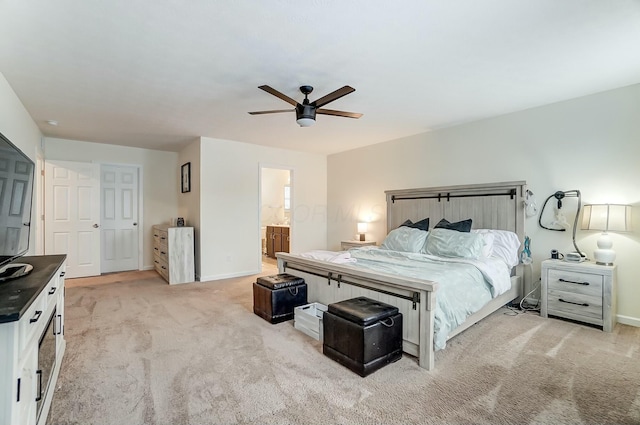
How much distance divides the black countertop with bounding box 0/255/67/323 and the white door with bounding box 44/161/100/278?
3.93m

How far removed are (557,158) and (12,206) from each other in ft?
17.0

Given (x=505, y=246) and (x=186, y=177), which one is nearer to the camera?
(x=505, y=246)

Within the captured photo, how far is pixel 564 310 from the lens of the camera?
3.35 m

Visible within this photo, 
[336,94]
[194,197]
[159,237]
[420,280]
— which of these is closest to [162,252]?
[159,237]

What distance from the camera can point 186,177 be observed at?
592 centimetres

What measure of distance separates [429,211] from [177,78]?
3843 mm

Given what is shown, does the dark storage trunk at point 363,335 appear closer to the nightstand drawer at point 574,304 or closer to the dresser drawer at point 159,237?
the nightstand drawer at point 574,304

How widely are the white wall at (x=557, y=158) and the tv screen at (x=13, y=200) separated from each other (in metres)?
4.76

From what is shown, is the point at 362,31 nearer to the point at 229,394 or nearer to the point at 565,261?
the point at 229,394

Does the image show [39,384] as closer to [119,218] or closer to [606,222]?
[606,222]

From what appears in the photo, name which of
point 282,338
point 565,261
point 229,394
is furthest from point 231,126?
point 565,261

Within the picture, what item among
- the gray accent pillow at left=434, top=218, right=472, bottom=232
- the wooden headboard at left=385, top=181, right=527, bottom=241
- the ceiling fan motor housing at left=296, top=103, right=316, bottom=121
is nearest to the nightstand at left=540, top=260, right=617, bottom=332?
the wooden headboard at left=385, top=181, right=527, bottom=241

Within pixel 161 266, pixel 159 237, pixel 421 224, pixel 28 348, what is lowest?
pixel 161 266

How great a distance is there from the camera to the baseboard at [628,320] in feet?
10.6
